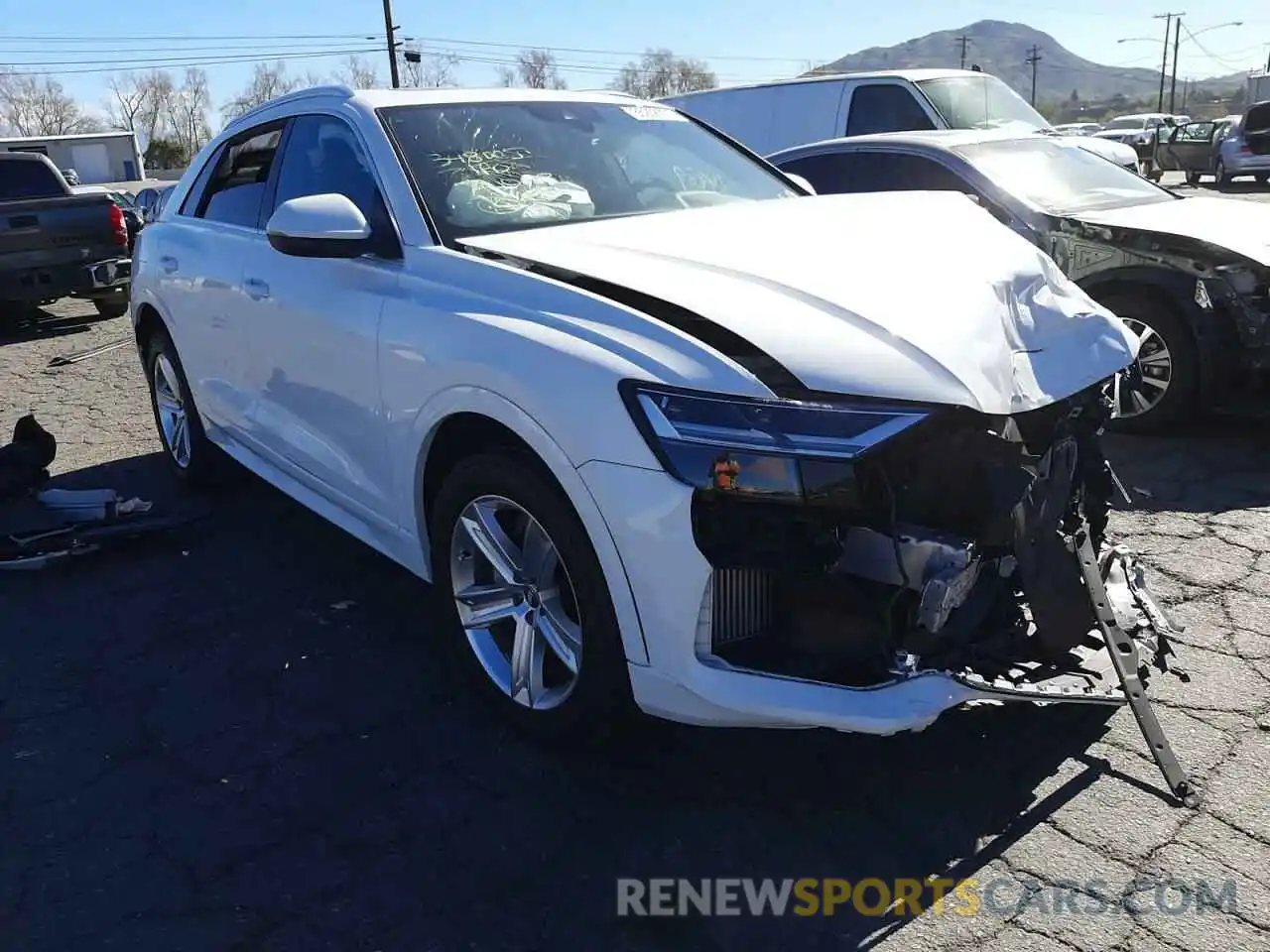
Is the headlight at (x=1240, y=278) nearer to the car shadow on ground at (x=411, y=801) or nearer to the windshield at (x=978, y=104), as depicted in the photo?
the car shadow on ground at (x=411, y=801)

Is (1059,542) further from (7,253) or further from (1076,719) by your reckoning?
(7,253)

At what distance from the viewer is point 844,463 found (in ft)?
7.34

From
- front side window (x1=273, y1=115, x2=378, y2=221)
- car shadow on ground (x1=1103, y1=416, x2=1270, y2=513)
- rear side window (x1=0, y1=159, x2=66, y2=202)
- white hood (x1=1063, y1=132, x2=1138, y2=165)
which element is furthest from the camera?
rear side window (x1=0, y1=159, x2=66, y2=202)

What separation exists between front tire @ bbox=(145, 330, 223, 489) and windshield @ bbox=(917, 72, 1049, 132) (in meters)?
7.37

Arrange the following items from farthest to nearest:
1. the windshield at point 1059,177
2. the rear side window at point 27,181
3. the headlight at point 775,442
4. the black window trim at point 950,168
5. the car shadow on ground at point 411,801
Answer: the rear side window at point 27,181
the windshield at point 1059,177
the black window trim at point 950,168
the car shadow on ground at point 411,801
the headlight at point 775,442

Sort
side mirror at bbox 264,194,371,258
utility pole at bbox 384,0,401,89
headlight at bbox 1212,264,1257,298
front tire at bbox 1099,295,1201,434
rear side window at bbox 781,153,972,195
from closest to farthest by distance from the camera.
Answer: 1. side mirror at bbox 264,194,371,258
2. headlight at bbox 1212,264,1257,298
3. front tire at bbox 1099,295,1201,434
4. rear side window at bbox 781,153,972,195
5. utility pole at bbox 384,0,401,89

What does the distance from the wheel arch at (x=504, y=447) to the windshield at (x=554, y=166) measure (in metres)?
0.62

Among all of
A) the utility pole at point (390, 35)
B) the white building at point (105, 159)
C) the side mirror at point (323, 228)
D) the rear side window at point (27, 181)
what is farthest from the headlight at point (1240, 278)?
the white building at point (105, 159)

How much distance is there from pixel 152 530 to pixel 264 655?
145 cm

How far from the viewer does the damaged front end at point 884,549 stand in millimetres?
2271

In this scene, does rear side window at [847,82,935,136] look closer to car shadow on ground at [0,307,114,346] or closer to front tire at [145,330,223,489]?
front tire at [145,330,223,489]

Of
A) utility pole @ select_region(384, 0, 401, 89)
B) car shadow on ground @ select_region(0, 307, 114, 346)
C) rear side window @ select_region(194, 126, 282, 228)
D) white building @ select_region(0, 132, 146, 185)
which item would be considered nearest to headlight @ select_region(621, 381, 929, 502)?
rear side window @ select_region(194, 126, 282, 228)

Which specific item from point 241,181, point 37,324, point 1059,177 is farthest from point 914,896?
point 37,324

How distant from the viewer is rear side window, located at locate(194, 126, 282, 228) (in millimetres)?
4297
